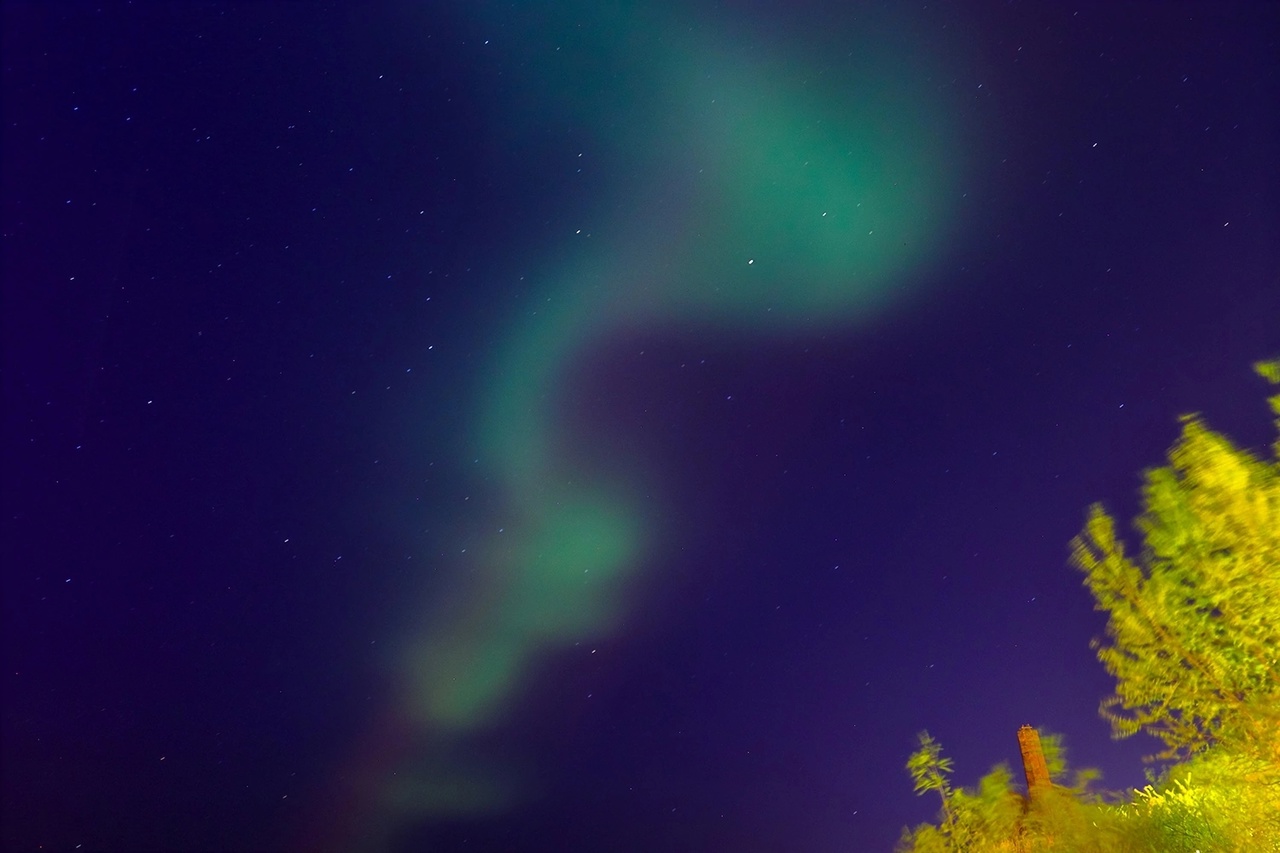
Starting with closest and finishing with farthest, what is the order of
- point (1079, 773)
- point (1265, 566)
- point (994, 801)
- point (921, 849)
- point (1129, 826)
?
point (1265, 566) → point (1129, 826) → point (1079, 773) → point (994, 801) → point (921, 849)

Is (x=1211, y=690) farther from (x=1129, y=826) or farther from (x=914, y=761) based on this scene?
(x=914, y=761)

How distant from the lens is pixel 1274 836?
38.0 feet

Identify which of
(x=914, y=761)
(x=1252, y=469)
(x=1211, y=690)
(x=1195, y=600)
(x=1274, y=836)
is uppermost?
(x=914, y=761)

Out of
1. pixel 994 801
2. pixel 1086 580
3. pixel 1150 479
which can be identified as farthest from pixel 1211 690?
pixel 994 801

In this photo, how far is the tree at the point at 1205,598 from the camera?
10.2 m

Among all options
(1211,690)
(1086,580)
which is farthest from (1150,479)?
(1211,690)

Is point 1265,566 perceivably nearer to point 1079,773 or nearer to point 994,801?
point 1079,773

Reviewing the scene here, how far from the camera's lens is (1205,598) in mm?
10914

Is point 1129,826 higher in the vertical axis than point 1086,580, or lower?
lower

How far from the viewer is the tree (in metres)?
10.2

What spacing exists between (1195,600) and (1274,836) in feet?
12.5

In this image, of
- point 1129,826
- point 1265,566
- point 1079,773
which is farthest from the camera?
point 1079,773

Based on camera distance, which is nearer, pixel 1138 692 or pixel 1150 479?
pixel 1150 479

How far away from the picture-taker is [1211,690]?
449 inches
